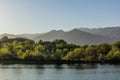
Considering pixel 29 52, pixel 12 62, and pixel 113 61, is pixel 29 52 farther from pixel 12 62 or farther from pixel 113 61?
pixel 113 61

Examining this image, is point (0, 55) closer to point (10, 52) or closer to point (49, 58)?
point (10, 52)

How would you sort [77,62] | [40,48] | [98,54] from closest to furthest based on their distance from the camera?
1. [77,62]
2. [98,54]
3. [40,48]

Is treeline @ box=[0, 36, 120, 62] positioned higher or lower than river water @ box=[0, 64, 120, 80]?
higher

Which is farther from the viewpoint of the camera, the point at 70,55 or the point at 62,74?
the point at 70,55

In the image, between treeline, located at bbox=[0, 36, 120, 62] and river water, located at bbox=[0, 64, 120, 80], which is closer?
river water, located at bbox=[0, 64, 120, 80]

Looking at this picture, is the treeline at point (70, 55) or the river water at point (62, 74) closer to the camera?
the river water at point (62, 74)

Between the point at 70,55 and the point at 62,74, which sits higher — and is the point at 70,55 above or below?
above

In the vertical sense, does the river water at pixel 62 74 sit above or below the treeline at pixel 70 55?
below

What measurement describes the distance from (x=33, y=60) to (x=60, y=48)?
27.0m

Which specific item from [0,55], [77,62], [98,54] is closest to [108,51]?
[98,54]

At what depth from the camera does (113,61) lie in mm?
136375

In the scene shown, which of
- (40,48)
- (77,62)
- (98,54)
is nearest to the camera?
(77,62)

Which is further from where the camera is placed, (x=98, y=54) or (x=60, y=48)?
(x=60, y=48)

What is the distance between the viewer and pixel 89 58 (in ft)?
460
